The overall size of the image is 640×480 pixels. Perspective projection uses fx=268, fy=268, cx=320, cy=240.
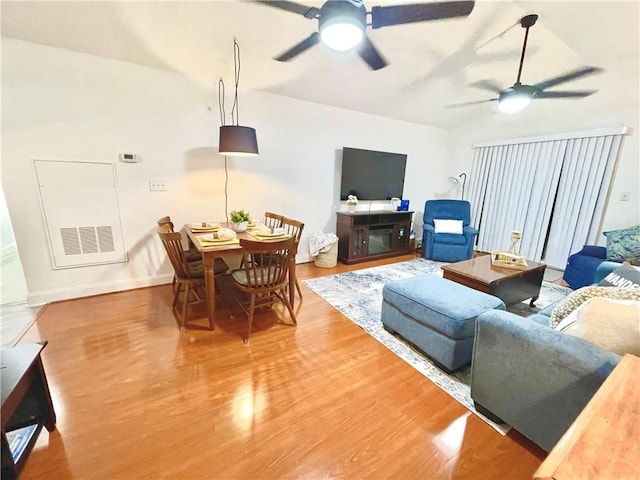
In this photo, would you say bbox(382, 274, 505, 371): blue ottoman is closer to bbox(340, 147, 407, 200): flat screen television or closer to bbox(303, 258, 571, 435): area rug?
bbox(303, 258, 571, 435): area rug

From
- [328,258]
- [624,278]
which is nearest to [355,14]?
[624,278]

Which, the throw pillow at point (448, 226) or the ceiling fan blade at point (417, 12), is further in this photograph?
the throw pillow at point (448, 226)

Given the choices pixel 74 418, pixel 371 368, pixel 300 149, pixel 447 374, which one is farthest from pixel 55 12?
pixel 447 374

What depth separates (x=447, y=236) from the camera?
4238mm

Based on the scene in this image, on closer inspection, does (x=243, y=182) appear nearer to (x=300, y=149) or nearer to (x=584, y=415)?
(x=300, y=149)

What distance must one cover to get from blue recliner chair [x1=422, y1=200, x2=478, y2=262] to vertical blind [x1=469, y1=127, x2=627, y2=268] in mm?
800

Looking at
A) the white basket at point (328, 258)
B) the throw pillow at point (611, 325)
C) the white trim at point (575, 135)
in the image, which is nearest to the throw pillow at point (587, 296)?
the throw pillow at point (611, 325)

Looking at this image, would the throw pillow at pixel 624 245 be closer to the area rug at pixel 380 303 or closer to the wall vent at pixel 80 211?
the area rug at pixel 380 303

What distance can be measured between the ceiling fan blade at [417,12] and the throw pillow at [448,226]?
3183 millimetres

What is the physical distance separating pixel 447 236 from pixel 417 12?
3.29 meters

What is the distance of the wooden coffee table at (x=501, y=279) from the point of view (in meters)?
2.28

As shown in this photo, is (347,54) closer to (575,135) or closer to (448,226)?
(448,226)

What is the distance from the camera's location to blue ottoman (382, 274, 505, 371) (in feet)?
5.70

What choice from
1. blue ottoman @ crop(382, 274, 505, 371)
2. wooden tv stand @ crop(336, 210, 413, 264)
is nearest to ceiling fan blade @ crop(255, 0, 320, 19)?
blue ottoman @ crop(382, 274, 505, 371)
